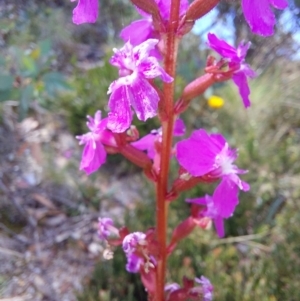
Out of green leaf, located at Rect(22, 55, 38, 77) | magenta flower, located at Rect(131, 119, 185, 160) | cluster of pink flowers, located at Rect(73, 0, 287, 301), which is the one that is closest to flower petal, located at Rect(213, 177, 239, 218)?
cluster of pink flowers, located at Rect(73, 0, 287, 301)

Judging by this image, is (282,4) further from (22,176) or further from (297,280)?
(22,176)

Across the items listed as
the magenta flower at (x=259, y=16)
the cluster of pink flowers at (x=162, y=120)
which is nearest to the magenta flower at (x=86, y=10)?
the cluster of pink flowers at (x=162, y=120)

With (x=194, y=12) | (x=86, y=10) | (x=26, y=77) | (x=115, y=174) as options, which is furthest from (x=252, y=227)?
(x=86, y=10)

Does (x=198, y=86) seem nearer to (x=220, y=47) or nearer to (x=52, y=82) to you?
(x=220, y=47)

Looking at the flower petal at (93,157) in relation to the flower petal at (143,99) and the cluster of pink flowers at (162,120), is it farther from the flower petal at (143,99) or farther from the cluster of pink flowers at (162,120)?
the flower petal at (143,99)

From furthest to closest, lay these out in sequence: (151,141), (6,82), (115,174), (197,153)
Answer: (115,174)
(6,82)
(151,141)
(197,153)

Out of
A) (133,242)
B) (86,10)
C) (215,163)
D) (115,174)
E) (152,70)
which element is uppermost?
(115,174)
